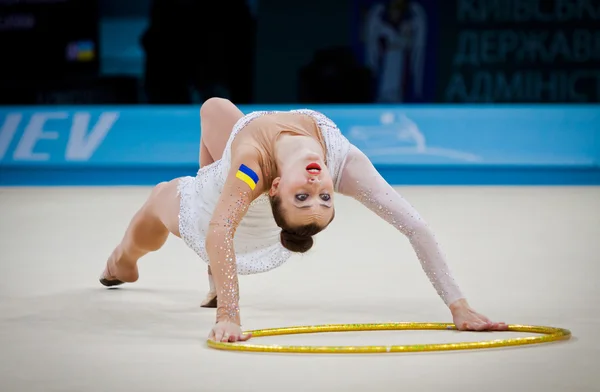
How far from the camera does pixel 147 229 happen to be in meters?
4.01

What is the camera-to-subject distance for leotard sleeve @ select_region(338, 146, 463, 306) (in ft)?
11.3

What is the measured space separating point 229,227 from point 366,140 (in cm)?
549

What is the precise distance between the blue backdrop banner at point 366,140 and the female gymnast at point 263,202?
15.2 feet

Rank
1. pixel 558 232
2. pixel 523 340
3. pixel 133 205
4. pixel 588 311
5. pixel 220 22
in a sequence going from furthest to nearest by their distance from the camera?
pixel 220 22 < pixel 133 205 < pixel 558 232 < pixel 588 311 < pixel 523 340

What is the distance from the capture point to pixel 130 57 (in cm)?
1112

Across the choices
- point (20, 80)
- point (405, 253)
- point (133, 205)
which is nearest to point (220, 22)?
point (20, 80)

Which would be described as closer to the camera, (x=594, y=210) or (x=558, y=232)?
(x=558, y=232)

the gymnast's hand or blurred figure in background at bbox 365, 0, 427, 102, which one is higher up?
blurred figure in background at bbox 365, 0, 427, 102

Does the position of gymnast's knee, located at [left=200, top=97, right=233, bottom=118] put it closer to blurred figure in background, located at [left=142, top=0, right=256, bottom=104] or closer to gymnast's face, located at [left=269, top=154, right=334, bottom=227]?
gymnast's face, located at [left=269, top=154, right=334, bottom=227]

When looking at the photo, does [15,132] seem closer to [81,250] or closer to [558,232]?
[81,250]

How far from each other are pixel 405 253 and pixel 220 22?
610cm

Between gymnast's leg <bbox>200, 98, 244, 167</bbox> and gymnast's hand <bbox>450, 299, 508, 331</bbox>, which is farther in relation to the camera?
gymnast's leg <bbox>200, 98, 244, 167</bbox>

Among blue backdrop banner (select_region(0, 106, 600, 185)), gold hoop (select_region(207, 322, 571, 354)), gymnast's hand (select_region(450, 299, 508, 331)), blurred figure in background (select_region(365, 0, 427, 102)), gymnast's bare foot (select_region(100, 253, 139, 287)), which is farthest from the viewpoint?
blurred figure in background (select_region(365, 0, 427, 102))

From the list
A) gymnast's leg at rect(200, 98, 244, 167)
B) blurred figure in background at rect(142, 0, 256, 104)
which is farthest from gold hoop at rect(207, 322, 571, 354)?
blurred figure in background at rect(142, 0, 256, 104)
